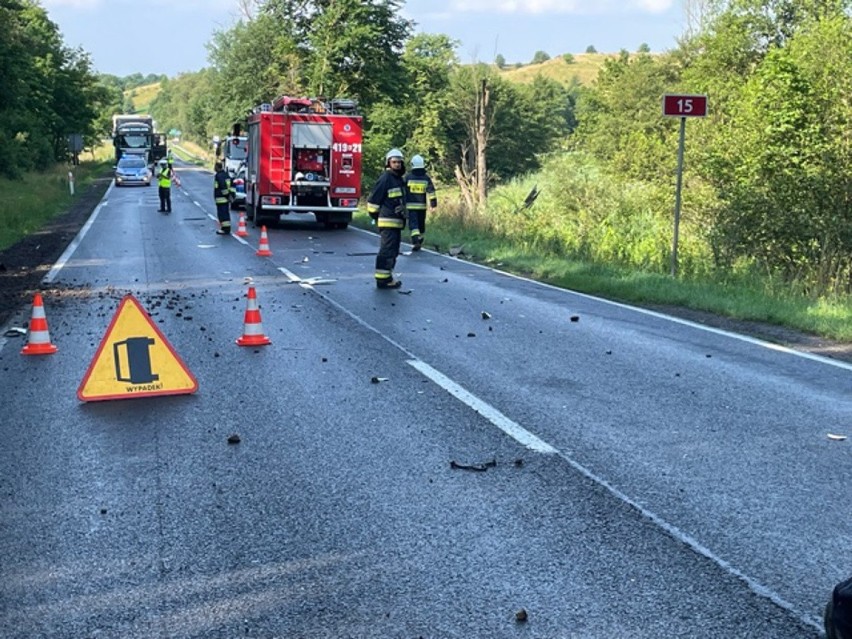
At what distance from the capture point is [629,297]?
45.5 feet

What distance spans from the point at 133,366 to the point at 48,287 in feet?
25.4

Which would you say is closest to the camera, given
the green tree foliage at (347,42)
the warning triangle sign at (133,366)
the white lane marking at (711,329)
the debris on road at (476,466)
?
the debris on road at (476,466)

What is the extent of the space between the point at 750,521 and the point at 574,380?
3432 mm

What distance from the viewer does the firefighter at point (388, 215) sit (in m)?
14.1

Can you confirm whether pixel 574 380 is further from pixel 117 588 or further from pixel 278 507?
pixel 117 588

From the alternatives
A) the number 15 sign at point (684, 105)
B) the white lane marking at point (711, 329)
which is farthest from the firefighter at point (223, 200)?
the number 15 sign at point (684, 105)

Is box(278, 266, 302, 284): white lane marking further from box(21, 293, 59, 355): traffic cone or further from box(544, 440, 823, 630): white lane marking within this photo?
box(544, 440, 823, 630): white lane marking

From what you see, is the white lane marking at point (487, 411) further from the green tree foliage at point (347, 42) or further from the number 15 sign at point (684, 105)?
the green tree foliage at point (347, 42)

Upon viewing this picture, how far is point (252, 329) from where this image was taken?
9719 millimetres

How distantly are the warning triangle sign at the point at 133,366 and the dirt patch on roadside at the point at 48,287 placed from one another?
4319 mm

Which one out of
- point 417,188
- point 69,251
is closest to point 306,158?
point 69,251

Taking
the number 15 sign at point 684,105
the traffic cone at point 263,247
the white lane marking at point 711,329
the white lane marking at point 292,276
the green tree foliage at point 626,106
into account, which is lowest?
the white lane marking at point 711,329

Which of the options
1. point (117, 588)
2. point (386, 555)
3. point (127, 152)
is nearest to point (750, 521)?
point (386, 555)

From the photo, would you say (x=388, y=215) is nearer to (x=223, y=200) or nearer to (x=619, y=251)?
(x=619, y=251)
